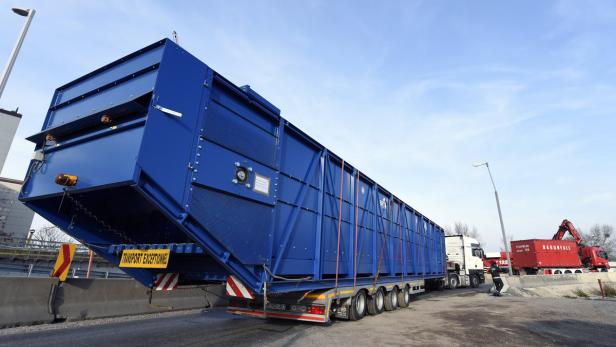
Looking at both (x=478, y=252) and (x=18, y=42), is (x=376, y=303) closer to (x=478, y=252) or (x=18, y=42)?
(x=18, y=42)

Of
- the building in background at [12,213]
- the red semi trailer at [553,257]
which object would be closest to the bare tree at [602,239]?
the red semi trailer at [553,257]

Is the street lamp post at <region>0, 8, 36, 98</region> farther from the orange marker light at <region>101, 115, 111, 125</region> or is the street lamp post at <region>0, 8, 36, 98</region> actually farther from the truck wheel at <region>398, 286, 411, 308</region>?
the truck wheel at <region>398, 286, 411, 308</region>

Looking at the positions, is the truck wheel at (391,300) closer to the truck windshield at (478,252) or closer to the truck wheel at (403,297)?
the truck wheel at (403,297)

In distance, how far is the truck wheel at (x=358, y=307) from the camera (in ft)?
27.6

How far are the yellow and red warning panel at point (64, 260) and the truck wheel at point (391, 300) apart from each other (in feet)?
28.1

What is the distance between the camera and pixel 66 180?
473cm

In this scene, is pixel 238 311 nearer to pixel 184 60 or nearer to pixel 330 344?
pixel 330 344

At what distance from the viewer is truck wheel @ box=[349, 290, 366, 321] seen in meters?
8.40

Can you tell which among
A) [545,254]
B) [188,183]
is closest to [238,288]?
[188,183]

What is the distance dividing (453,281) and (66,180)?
20731 millimetres

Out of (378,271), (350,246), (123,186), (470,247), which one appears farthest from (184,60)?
(470,247)

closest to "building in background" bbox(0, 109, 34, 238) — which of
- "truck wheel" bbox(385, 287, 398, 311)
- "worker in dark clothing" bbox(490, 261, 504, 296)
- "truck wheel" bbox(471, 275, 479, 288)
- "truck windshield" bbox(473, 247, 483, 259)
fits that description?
"truck wheel" bbox(385, 287, 398, 311)

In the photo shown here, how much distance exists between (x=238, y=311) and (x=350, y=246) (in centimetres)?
323

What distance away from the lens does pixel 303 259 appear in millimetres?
6918
